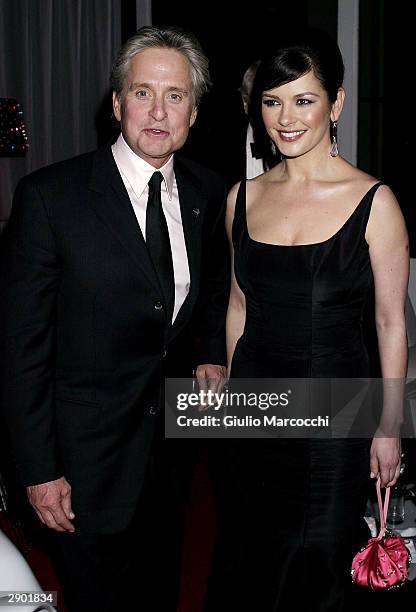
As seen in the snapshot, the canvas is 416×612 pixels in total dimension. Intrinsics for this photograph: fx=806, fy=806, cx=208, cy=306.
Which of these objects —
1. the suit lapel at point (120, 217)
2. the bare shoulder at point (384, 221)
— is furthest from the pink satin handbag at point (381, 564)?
the suit lapel at point (120, 217)

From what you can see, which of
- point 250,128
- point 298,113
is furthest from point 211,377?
point 250,128

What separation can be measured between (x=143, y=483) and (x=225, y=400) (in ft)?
1.21

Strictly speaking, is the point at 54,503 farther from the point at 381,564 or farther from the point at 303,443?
the point at 381,564

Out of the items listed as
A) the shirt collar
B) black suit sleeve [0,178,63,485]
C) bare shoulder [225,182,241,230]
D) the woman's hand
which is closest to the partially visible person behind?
bare shoulder [225,182,241,230]

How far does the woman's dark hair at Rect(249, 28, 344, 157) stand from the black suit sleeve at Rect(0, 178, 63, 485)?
26.8 inches

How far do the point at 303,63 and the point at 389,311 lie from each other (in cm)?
68

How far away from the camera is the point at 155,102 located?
2.07 m

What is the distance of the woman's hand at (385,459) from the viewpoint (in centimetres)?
216

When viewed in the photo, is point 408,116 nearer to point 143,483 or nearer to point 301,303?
point 301,303

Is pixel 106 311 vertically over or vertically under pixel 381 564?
over

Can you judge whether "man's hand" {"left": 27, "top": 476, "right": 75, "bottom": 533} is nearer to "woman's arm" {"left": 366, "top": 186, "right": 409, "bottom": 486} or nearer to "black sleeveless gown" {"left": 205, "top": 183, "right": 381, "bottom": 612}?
"black sleeveless gown" {"left": 205, "top": 183, "right": 381, "bottom": 612}

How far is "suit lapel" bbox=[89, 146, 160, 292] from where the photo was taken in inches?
78.7

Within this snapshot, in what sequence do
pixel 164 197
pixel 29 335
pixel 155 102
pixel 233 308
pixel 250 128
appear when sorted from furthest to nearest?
1. pixel 250 128
2. pixel 233 308
3. pixel 164 197
4. pixel 155 102
5. pixel 29 335

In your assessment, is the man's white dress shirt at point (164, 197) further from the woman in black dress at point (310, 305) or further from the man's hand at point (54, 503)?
the man's hand at point (54, 503)
